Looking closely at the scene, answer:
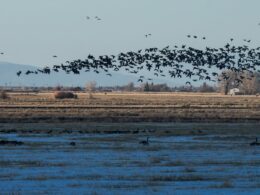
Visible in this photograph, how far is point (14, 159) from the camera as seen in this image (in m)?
34.4

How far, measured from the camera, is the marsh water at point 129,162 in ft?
85.4

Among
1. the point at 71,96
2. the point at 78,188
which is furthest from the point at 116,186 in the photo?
the point at 71,96

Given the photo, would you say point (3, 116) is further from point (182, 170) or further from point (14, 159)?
point (182, 170)

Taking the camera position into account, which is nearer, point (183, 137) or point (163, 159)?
point (163, 159)

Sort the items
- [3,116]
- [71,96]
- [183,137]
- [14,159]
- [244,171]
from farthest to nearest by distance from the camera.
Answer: [71,96] < [3,116] < [183,137] < [14,159] < [244,171]

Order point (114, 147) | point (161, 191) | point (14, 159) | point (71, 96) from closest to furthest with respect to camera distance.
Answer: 1. point (161, 191)
2. point (14, 159)
3. point (114, 147)
4. point (71, 96)

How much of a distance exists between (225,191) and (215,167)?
6.61 metres

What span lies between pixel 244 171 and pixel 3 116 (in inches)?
1752

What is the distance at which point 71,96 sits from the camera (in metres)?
160

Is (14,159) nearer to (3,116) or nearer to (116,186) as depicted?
(116,186)

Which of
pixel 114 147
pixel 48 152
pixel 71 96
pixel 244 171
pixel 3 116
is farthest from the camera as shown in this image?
pixel 71 96

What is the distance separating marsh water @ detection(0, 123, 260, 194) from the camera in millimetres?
26016

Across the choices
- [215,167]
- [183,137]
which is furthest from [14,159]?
[183,137]

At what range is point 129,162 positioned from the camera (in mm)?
33375
